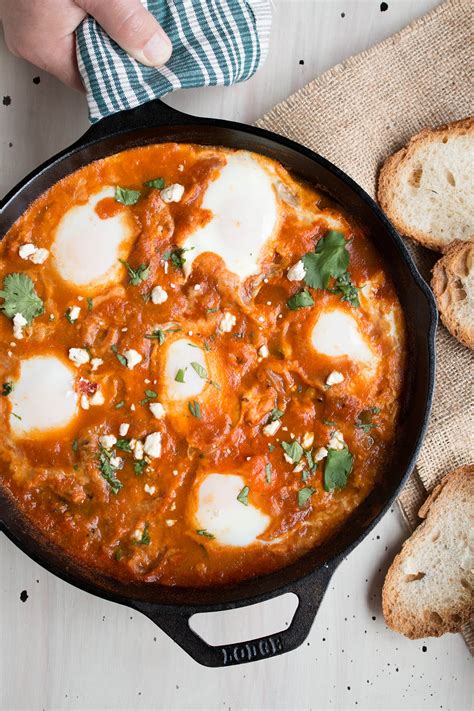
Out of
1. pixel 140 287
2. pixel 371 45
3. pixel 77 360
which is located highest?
pixel 371 45

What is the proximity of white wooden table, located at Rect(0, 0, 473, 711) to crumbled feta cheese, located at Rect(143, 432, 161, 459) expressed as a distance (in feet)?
3.11

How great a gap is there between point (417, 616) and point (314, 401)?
1163 mm

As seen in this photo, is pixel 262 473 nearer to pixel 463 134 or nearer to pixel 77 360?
pixel 77 360

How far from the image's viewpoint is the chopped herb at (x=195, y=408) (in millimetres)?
2859

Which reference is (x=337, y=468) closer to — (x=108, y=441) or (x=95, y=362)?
(x=108, y=441)

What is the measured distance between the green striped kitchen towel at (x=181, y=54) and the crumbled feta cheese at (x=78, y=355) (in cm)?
94

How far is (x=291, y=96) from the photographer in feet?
10.5

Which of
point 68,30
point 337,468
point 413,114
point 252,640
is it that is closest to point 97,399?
point 337,468

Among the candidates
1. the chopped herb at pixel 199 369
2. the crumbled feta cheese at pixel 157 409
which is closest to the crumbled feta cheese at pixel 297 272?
the chopped herb at pixel 199 369

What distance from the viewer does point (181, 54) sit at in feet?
9.75

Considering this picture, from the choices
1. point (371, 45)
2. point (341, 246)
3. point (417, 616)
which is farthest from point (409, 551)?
point (371, 45)

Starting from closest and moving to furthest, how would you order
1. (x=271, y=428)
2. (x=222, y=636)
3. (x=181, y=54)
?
(x=271, y=428) → (x=181, y=54) → (x=222, y=636)

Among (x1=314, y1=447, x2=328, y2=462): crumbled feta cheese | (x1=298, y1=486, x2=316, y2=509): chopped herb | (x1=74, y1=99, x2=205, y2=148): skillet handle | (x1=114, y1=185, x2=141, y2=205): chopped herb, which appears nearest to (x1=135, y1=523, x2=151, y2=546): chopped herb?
(x1=298, y1=486, x2=316, y2=509): chopped herb

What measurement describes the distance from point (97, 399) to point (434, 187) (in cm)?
177
